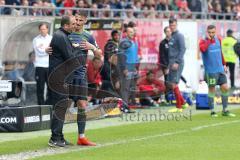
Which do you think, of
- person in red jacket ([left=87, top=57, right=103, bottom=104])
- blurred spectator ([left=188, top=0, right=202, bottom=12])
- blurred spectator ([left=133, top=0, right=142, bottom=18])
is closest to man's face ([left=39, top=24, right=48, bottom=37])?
person in red jacket ([left=87, top=57, right=103, bottom=104])

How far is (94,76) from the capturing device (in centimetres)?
2289

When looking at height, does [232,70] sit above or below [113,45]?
below

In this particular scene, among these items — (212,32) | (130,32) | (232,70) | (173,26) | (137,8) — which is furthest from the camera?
(232,70)

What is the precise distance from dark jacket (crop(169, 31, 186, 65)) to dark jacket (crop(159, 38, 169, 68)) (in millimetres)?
1087

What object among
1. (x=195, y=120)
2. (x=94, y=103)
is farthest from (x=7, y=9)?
(x=195, y=120)

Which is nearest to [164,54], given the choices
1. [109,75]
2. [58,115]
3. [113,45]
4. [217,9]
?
[109,75]

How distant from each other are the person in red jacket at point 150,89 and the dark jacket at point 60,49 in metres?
10.2

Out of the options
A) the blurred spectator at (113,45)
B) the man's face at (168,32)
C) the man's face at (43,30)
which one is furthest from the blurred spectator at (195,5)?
the man's face at (43,30)

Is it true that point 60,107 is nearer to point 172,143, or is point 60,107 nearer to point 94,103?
point 172,143

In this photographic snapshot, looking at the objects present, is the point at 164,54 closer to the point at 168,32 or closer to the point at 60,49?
the point at 168,32

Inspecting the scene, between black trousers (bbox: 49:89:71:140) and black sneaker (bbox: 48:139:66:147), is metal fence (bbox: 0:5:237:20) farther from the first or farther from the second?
black sneaker (bbox: 48:139:66:147)

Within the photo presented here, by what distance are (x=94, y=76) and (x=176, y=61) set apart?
2148 millimetres

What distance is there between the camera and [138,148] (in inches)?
543

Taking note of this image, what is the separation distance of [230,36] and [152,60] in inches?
194
